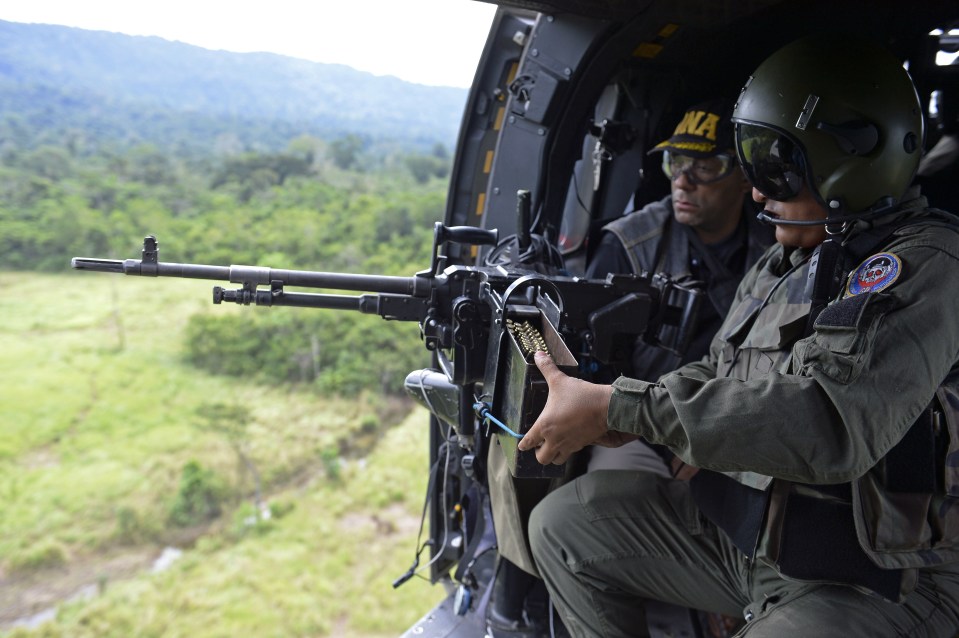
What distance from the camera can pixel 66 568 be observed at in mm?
12500

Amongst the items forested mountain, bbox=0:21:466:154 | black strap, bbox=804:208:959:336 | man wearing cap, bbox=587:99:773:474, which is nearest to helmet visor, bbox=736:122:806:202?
black strap, bbox=804:208:959:336

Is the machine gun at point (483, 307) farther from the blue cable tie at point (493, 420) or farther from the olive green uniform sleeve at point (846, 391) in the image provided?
the olive green uniform sleeve at point (846, 391)

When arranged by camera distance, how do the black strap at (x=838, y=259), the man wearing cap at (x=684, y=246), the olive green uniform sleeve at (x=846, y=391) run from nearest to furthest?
the olive green uniform sleeve at (x=846, y=391), the black strap at (x=838, y=259), the man wearing cap at (x=684, y=246)

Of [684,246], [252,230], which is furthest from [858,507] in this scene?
[252,230]

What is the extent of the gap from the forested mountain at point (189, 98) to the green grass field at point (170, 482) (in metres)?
4.11

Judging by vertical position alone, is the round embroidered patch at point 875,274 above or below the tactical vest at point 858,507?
above

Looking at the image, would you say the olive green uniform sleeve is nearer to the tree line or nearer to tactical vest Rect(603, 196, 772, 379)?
tactical vest Rect(603, 196, 772, 379)

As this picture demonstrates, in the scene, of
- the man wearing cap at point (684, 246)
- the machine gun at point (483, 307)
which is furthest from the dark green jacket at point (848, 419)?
the man wearing cap at point (684, 246)

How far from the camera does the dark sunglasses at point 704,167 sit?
257 centimetres

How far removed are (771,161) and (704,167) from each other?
109 centimetres

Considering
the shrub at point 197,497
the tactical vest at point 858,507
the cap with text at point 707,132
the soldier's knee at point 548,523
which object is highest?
the cap with text at point 707,132

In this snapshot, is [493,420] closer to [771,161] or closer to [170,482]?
[771,161]

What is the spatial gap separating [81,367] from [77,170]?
17.3 feet

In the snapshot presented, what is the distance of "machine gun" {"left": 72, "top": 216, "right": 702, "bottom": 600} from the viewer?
1.67 m
